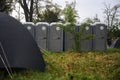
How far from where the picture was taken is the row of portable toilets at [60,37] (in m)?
18.8

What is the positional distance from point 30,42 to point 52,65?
1.74 m

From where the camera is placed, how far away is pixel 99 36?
62.2 ft

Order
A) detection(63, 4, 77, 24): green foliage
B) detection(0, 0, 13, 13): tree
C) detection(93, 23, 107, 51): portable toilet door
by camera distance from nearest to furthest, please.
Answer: detection(63, 4, 77, 24): green foliage → detection(93, 23, 107, 51): portable toilet door → detection(0, 0, 13, 13): tree

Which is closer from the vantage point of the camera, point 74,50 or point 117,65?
point 117,65

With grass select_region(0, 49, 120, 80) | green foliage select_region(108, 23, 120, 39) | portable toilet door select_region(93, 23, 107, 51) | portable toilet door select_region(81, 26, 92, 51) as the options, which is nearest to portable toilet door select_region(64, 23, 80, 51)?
portable toilet door select_region(81, 26, 92, 51)

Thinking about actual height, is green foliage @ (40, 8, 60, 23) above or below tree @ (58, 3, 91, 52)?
below

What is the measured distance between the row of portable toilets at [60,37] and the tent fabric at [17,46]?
337 inches

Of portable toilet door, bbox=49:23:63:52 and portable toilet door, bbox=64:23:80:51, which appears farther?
portable toilet door, bbox=64:23:80:51

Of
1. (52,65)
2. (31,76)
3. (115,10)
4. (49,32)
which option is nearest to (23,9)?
(115,10)

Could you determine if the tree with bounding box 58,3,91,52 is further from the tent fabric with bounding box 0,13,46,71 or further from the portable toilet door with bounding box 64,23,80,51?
the tent fabric with bounding box 0,13,46,71

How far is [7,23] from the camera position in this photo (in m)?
9.60

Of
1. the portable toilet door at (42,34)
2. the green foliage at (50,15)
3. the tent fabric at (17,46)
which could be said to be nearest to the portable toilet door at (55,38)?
the portable toilet door at (42,34)

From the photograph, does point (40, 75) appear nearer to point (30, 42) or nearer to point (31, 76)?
point (31, 76)

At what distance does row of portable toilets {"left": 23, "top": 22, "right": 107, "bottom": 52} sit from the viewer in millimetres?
18750
